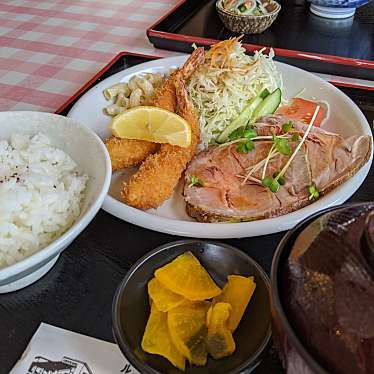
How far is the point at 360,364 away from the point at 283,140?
0.77 metres

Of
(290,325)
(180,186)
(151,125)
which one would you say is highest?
(290,325)

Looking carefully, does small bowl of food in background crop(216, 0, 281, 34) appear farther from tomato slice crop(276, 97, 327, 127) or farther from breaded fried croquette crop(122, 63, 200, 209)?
breaded fried croquette crop(122, 63, 200, 209)

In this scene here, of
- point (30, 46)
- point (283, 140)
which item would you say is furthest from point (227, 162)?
point (30, 46)

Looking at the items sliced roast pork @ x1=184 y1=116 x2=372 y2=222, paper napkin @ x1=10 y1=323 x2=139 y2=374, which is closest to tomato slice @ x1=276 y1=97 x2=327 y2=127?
sliced roast pork @ x1=184 y1=116 x2=372 y2=222

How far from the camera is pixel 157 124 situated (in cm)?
138

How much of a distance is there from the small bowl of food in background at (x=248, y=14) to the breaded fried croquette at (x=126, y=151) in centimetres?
79

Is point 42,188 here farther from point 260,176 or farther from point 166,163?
point 260,176

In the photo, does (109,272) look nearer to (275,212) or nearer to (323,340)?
(275,212)

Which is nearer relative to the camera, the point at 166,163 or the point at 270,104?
the point at 166,163

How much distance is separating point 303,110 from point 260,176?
418 mm

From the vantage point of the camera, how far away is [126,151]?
137 cm

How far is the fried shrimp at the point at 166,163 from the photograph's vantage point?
124 centimetres

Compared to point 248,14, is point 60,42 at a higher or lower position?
lower

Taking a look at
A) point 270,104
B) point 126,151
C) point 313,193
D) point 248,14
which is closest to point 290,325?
point 313,193
